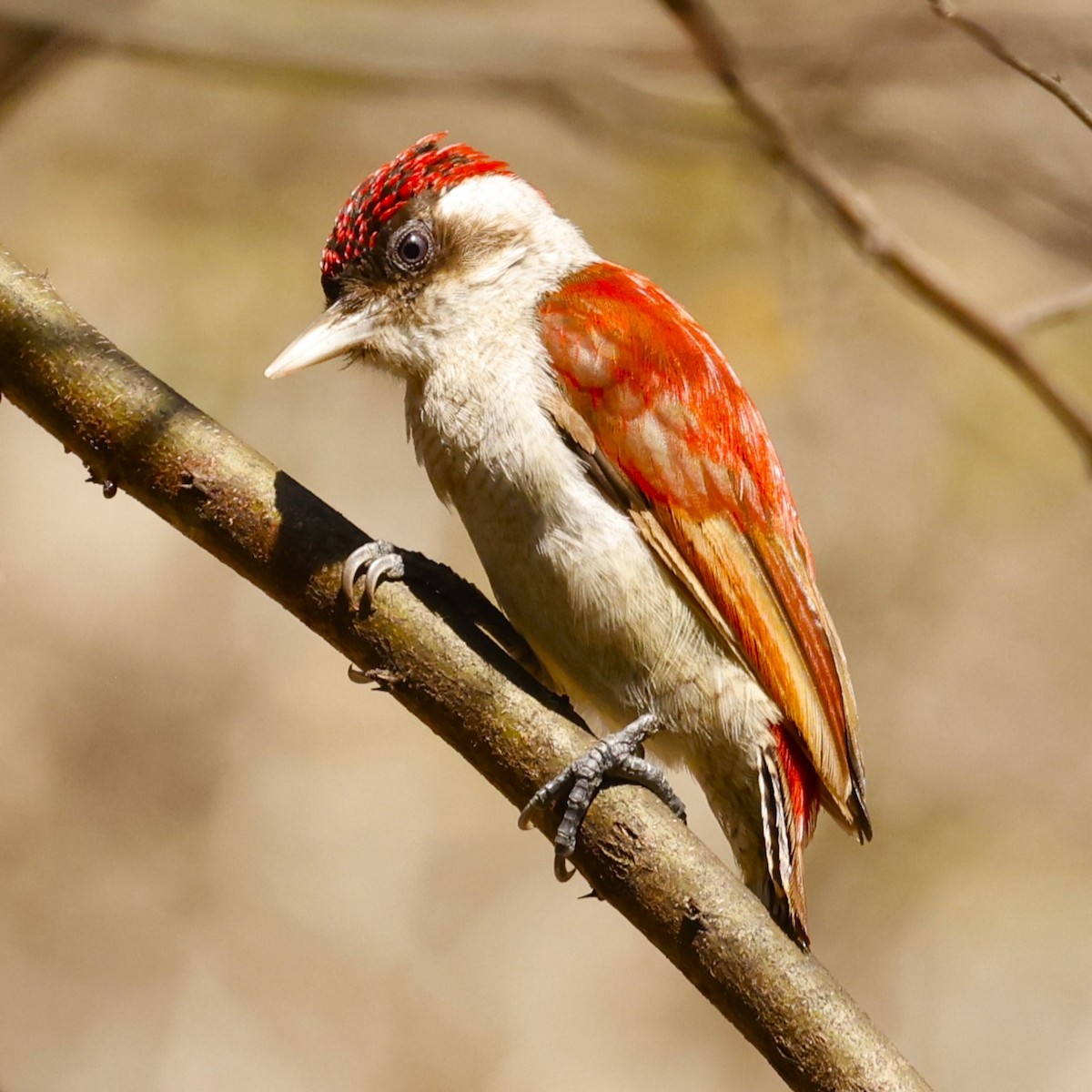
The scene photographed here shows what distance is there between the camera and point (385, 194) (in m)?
3.52

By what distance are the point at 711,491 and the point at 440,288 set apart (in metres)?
0.83

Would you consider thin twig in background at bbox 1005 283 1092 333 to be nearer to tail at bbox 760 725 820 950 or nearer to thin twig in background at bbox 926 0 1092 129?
thin twig in background at bbox 926 0 1092 129

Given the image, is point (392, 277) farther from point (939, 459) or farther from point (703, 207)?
point (939, 459)

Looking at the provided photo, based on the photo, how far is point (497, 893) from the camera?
6.13 metres

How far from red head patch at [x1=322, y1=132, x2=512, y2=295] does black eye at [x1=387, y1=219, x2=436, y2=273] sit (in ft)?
0.17

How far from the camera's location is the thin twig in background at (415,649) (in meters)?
2.60

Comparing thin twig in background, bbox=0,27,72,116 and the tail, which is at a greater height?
thin twig in background, bbox=0,27,72,116

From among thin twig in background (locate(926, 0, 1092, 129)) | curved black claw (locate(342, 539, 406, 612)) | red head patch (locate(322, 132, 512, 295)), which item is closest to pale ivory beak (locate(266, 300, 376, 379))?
red head patch (locate(322, 132, 512, 295))

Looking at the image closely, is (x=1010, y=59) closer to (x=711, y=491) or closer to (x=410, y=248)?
(x=711, y=491)

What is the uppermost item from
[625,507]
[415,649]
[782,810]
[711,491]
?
[711,491]

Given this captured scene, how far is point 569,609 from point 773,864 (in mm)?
770

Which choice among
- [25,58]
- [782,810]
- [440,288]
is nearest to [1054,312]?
[782,810]

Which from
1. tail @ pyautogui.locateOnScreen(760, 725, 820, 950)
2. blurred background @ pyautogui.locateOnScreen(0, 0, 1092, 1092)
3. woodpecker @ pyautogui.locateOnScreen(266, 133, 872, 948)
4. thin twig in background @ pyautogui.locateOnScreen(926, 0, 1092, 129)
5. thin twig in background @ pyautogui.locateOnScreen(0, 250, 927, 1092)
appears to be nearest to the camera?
thin twig in background @ pyautogui.locateOnScreen(0, 250, 927, 1092)

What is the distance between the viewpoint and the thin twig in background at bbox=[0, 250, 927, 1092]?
2.60 metres
